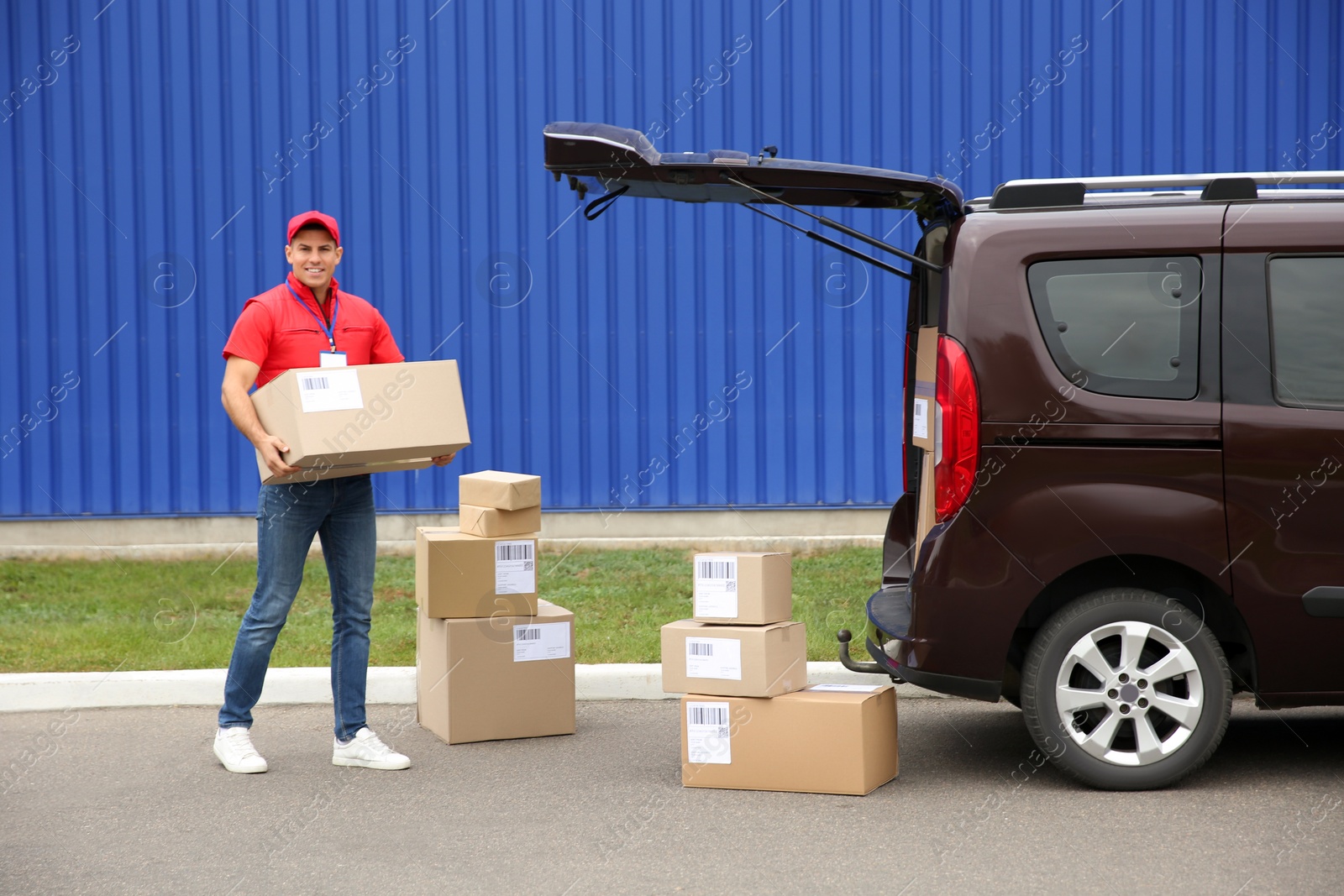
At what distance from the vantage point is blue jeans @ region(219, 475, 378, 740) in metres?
4.68

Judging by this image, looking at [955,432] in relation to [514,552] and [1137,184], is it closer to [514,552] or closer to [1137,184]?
[1137,184]

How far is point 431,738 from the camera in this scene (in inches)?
208

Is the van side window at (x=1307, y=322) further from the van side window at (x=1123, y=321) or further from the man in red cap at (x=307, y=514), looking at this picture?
the man in red cap at (x=307, y=514)

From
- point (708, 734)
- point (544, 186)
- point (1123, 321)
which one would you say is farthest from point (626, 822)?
point (544, 186)

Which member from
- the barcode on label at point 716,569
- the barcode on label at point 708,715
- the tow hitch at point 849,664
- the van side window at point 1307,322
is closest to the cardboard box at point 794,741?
the barcode on label at point 708,715

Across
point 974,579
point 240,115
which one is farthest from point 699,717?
point 240,115

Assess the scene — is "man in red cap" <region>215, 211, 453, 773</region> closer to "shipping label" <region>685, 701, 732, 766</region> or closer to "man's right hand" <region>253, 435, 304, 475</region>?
"man's right hand" <region>253, 435, 304, 475</region>

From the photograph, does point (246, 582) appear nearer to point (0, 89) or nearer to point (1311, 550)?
point (0, 89)

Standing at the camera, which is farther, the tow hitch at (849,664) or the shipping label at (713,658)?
the tow hitch at (849,664)

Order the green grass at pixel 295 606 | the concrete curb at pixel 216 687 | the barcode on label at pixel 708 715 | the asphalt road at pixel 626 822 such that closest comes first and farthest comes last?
the asphalt road at pixel 626 822 < the barcode on label at pixel 708 715 < the concrete curb at pixel 216 687 < the green grass at pixel 295 606

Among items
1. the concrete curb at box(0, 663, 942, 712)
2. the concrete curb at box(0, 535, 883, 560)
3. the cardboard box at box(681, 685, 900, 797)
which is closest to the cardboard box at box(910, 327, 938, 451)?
the cardboard box at box(681, 685, 900, 797)

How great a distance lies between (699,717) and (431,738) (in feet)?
4.50

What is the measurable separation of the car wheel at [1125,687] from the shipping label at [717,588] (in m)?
1.04

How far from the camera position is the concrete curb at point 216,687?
5.76 meters
